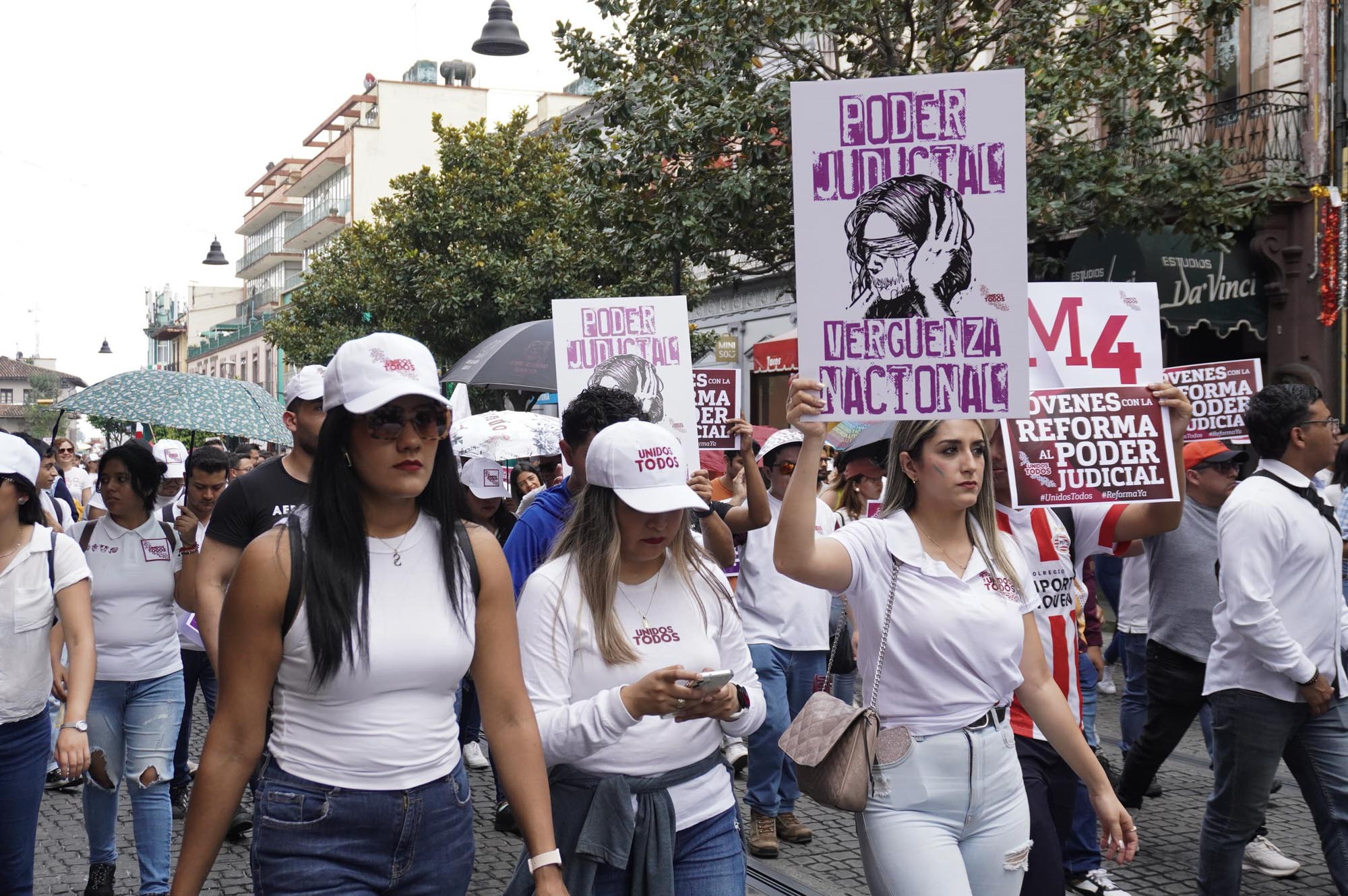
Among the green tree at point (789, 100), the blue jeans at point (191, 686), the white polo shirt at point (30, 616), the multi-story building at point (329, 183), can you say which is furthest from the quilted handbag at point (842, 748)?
the multi-story building at point (329, 183)

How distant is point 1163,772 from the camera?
7.74 metres

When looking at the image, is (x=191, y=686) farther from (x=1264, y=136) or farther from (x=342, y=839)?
(x=1264, y=136)

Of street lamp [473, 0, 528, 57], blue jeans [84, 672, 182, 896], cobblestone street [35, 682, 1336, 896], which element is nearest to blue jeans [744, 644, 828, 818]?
cobblestone street [35, 682, 1336, 896]

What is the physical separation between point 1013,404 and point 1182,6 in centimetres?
1178

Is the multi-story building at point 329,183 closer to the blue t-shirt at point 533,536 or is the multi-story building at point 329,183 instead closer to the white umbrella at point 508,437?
the white umbrella at point 508,437

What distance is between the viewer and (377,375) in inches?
106

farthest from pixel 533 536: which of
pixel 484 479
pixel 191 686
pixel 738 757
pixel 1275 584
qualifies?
pixel 738 757

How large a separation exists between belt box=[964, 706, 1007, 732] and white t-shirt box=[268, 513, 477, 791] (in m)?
1.36

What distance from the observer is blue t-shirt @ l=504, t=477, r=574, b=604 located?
4461mm

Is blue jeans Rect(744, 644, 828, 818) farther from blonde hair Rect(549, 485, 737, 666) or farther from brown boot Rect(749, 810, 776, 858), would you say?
blonde hair Rect(549, 485, 737, 666)

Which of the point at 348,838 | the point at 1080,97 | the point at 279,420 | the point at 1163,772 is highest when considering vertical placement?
the point at 1080,97

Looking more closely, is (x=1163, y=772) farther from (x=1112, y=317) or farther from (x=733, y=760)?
(x=1112, y=317)

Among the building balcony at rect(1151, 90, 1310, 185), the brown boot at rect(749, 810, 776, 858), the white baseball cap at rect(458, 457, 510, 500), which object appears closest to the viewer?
the brown boot at rect(749, 810, 776, 858)

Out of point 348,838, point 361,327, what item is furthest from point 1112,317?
point 361,327
